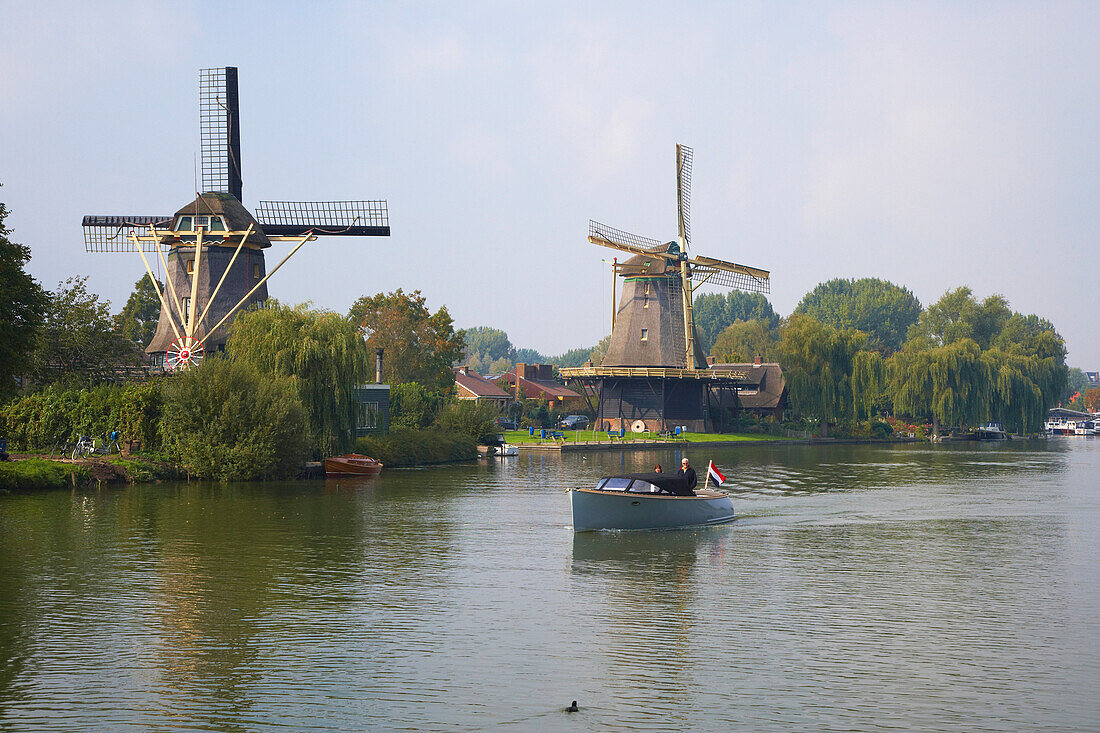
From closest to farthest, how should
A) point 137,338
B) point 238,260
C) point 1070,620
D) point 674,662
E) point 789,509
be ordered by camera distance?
point 674,662
point 1070,620
point 789,509
point 238,260
point 137,338

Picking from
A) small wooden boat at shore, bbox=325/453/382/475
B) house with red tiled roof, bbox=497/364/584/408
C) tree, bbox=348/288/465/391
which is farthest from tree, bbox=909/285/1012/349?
small wooden boat at shore, bbox=325/453/382/475

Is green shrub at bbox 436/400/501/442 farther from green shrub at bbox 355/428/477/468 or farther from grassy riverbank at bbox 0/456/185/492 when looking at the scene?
grassy riverbank at bbox 0/456/185/492

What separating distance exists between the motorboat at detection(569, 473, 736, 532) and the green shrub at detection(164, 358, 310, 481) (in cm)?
2071

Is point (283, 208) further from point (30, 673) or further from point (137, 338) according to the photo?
point (30, 673)

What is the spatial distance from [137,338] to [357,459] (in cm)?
4460

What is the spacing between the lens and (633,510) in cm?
3241

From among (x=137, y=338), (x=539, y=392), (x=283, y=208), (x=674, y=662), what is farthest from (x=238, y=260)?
(x=539, y=392)

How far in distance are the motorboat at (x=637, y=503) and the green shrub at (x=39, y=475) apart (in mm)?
22966

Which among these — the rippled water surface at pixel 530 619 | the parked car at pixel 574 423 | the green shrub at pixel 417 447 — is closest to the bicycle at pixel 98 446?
the rippled water surface at pixel 530 619

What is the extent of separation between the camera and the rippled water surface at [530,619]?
15.1 metres

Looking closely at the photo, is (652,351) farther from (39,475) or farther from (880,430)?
(39,475)

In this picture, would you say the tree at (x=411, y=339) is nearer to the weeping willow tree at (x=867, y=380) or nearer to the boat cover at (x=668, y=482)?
the weeping willow tree at (x=867, y=380)

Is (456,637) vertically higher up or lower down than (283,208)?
lower down

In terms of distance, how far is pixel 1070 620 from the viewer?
21.2 m
